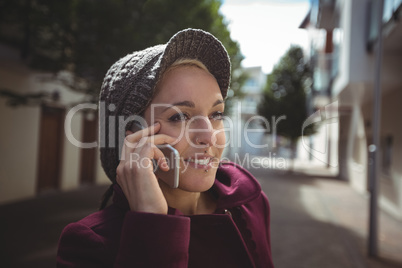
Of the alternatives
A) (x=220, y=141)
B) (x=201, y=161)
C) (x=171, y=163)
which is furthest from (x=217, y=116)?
(x=171, y=163)

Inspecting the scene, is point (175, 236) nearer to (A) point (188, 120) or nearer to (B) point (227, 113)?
(A) point (188, 120)

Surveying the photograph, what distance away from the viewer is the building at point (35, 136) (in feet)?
24.9

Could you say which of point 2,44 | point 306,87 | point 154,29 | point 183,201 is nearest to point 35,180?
point 2,44

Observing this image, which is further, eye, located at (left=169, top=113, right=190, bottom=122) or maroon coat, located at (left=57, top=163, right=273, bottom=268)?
eye, located at (left=169, top=113, right=190, bottom=122)

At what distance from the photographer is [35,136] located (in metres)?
8.64

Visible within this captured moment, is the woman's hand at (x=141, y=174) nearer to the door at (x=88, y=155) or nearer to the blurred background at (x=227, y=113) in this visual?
the blurred background at (x=227, y=113)

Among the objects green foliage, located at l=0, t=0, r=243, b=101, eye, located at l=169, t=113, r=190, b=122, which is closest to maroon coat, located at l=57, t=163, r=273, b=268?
eye, located at l=169, t=113, r=190, b=122

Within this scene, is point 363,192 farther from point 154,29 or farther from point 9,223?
point 9,223

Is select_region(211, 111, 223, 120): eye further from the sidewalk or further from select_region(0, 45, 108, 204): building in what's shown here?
select_region(0, 45, 108, 204): building

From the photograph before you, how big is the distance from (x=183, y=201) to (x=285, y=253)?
416 centimetres

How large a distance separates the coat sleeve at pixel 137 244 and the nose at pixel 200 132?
26 centimetres

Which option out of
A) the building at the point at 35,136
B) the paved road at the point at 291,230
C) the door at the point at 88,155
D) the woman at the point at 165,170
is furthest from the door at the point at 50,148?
the woman at the point at 165,170

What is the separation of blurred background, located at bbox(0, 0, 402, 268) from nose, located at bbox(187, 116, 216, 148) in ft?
0.87

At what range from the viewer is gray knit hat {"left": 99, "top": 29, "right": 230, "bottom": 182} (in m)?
1.02
